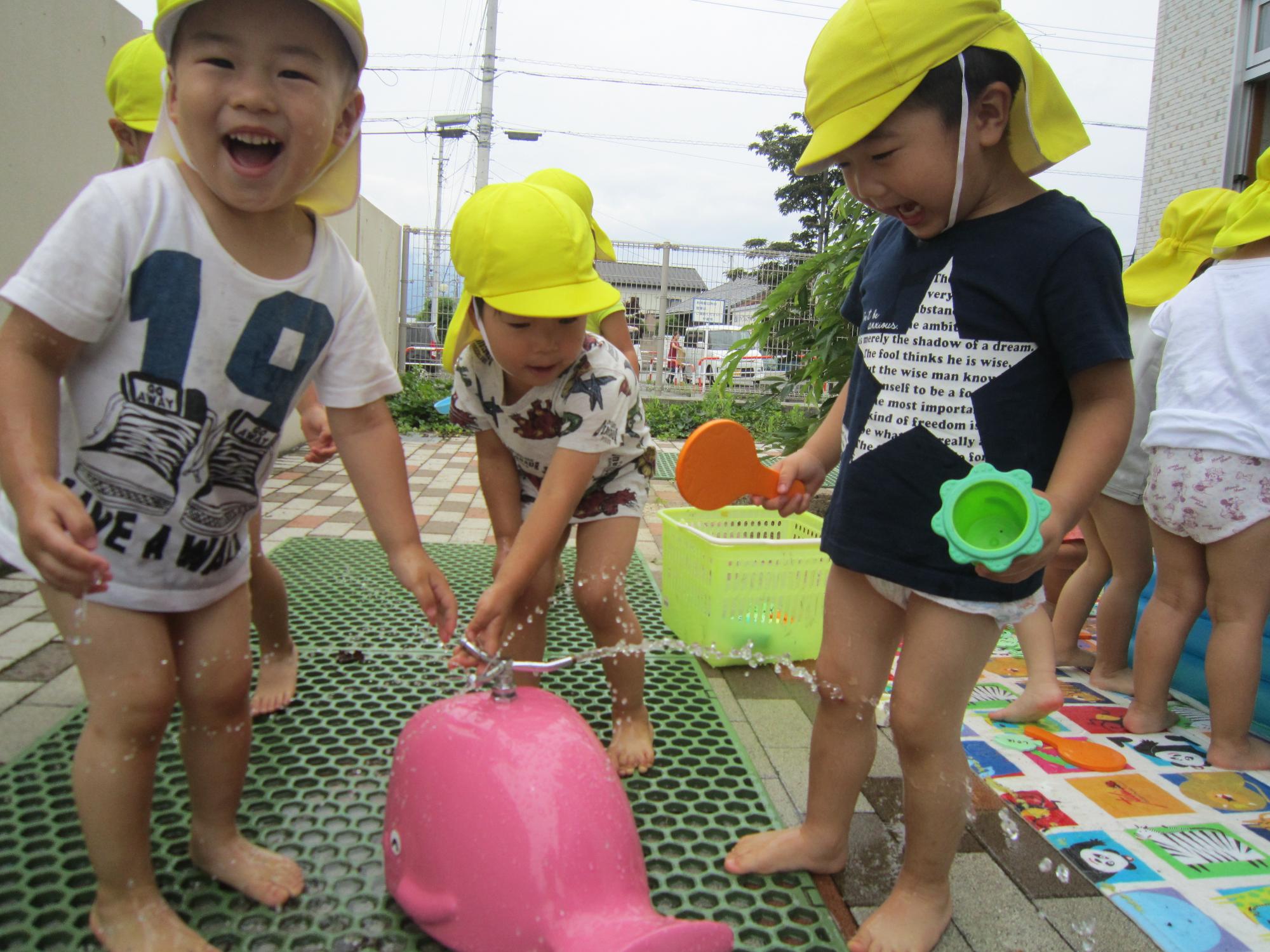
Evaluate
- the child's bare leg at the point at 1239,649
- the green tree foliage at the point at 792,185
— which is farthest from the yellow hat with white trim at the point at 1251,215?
the green tree foliage at the point at 792,185

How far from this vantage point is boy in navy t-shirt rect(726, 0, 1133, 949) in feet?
4.75

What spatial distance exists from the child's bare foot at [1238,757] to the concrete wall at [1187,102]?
5993mm

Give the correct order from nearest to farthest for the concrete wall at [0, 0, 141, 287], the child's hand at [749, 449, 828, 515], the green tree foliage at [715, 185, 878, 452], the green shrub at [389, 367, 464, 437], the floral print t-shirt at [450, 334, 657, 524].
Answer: the child's hand at [749, 449, 828, 515]
the floral print t-shirt at [450, 334, 657, 524]
the concrete wall at [0, 0, 141, 287]
the green tree foliage at [715, 185, 878, 452]
the green shrub at [389, 367, 464, 437]

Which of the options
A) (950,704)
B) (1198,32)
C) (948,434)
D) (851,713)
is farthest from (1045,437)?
(1198,32)

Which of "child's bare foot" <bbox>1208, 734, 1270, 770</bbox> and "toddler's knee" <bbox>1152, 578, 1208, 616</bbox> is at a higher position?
"toddler's knee" <bbox>1152, 578, 1208, 616</bbox>

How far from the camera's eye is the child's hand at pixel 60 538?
118 cm

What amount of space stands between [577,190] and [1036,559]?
102 inches

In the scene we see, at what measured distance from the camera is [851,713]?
5.81 ft

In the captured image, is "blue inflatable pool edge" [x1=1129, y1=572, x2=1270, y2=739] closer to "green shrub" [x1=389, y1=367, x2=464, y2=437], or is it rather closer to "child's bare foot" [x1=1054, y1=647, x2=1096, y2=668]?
"child's bare foot" [x1=1054, y1=647, x2=1096, y2=668]

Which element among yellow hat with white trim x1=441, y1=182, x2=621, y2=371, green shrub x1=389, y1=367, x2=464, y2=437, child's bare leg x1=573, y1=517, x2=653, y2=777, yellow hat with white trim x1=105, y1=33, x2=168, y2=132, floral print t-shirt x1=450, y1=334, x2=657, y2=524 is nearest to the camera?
yellow hat with white trim x1=441, y1=182, x2=621, y2=371

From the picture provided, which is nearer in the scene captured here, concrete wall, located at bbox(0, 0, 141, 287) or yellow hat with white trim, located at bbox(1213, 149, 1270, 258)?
yellow hat with white trim, located at bbox(1213, 149, 1270, 258)

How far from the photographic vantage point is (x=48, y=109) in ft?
13.4

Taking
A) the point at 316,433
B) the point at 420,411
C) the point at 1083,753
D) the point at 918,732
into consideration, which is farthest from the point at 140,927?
the point at 420,411

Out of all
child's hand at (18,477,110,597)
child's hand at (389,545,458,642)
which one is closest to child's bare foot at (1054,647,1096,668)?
child's hand at (389,545,458,642)
